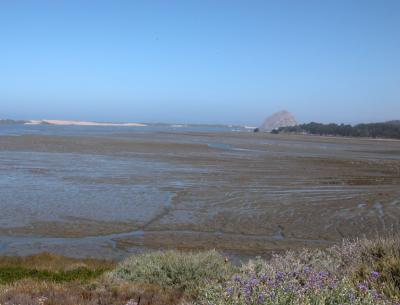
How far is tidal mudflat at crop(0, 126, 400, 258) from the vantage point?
13.4m

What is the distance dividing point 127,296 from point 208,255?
2278mm

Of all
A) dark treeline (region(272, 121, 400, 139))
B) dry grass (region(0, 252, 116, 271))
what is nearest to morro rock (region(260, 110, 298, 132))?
dark treeline (region(272, 121, 400, 139))

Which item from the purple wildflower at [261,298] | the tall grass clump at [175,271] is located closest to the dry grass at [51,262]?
the tall grass clump at [175,271]

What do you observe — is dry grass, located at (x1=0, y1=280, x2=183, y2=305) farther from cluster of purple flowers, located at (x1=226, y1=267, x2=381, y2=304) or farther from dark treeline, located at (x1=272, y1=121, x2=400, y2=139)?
dark treeline, located at (x1=272, y1=121, x2=400, y2=139)

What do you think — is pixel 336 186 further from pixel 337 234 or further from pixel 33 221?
pixel 33 221

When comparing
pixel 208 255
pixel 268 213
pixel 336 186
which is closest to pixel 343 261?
pixel 208 255

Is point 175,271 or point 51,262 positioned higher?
point 175,271

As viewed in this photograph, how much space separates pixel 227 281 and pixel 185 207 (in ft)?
41.9

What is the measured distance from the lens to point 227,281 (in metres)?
5.14

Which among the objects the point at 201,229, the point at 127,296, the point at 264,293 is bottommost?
the point at 201,229

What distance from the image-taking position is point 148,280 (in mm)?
7465

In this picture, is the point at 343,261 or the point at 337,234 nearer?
the point at 343,261

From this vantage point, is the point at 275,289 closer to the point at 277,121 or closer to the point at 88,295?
the point at 88,295

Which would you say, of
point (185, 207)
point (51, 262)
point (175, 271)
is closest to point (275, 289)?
point (175, 271)
